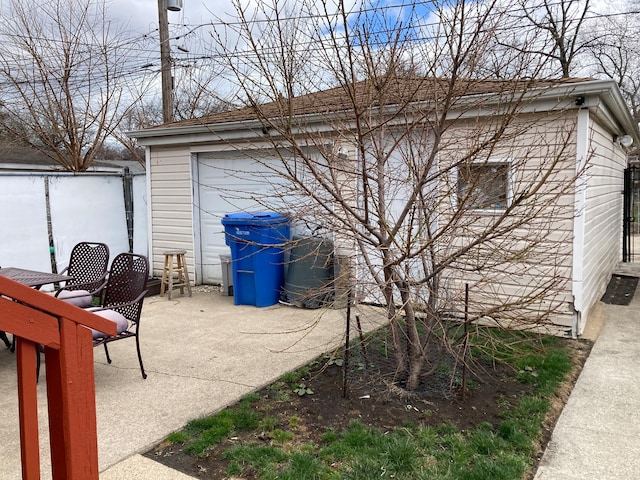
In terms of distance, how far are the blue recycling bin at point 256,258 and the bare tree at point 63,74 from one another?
5.49 meters

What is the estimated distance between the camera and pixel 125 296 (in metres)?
4.65

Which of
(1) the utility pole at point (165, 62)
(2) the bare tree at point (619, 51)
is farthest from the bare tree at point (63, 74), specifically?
(2) the bare tree at point (619, 51)

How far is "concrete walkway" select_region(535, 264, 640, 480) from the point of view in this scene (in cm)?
286

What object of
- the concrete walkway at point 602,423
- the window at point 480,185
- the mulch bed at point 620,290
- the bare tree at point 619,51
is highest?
the bare tree at point 619,51

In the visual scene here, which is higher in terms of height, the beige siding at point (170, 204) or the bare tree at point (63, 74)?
the bare tree at point (63, 74)

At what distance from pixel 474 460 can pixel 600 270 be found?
5372mm

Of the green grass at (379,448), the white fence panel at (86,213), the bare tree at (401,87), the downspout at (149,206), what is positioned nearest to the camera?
the green grass at (379,448)

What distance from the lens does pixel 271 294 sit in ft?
22.7

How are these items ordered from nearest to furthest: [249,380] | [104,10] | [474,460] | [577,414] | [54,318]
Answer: [54,318] < [474,460] < [577,414] < [249,380] < [104,10]

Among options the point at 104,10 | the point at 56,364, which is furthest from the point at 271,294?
the point at 104,10

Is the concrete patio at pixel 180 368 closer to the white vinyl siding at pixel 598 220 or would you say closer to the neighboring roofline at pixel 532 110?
the neighboring roofline at pixel 532 110

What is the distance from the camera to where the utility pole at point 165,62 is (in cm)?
1120

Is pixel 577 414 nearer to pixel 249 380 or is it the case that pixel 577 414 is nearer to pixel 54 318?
pixel 249 380

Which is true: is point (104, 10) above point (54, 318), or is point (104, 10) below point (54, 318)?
above
